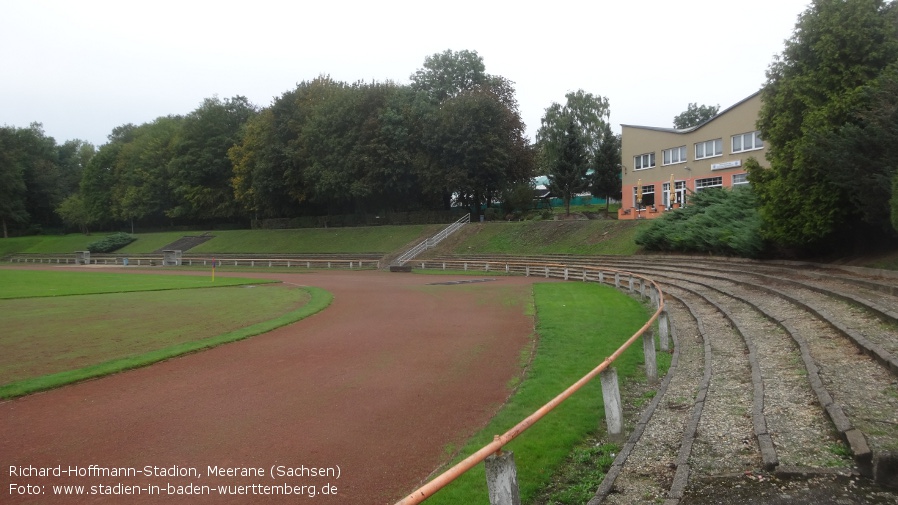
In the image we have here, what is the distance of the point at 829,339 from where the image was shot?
32.0 feet

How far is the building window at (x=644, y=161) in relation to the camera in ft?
170

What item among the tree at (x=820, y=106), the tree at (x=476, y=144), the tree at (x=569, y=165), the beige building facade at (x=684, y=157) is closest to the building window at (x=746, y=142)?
the beige building facade at (x=684, y=157)

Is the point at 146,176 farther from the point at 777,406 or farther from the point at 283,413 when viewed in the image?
the point at 777,406

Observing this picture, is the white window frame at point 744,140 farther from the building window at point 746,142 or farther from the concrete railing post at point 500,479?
the concrete railing post at point 500,479

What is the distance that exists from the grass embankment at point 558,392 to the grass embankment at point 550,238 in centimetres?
1903

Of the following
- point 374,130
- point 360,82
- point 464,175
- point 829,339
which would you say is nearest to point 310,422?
point 829,339

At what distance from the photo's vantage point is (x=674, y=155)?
162 feet

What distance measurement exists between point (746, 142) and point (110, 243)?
7239 cm

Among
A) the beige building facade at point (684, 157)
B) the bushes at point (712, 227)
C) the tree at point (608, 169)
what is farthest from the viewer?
the tree at point (608, 169)

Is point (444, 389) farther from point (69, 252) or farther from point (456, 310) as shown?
point (69, 252)

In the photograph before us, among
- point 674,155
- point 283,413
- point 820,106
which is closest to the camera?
point 283,413

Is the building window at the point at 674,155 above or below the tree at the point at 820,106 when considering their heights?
above

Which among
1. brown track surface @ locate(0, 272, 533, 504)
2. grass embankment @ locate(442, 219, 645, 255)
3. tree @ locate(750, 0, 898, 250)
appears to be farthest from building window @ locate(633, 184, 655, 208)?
brown track surface @ locate(0, 272, 533, 504)

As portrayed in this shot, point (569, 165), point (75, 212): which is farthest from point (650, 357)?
point (75, 212)
